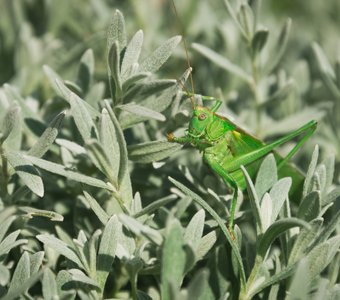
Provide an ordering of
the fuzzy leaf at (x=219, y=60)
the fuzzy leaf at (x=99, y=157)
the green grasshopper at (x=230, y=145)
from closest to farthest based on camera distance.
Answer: the fuzzy leaf at (x=99, y=157) < the green grasshopper at (x=230, y=145) < the fuzzy leaf at (x=219, y=60)

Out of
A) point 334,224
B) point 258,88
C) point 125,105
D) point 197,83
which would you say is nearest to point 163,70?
point 197,83

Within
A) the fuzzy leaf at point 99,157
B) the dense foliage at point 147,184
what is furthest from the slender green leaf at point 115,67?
the fuzzy leaf at point 99,157

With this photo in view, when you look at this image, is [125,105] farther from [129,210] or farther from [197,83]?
[197,83]

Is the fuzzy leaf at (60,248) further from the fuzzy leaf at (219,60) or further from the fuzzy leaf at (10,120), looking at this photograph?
the fuzzy leaf at (219,60)

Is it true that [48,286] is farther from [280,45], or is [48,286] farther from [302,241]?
[280,45]

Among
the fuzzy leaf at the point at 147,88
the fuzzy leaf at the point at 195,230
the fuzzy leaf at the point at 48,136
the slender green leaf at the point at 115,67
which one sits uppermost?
the slender green leaf at the point at 115,67

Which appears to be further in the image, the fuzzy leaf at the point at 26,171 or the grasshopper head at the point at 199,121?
the grasshopper head at the point at 199,121

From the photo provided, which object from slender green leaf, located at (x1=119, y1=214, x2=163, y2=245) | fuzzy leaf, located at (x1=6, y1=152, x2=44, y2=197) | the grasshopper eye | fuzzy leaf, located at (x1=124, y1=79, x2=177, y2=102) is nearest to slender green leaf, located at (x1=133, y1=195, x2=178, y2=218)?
slender green leaf, located at (x1=119, y1=214, x2=163, y2=245)

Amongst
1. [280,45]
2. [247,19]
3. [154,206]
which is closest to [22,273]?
[154,206]
